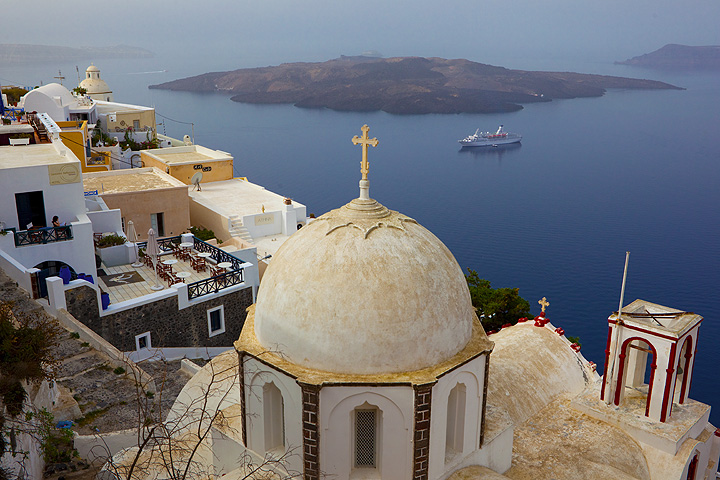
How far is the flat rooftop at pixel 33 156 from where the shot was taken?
22.5 metres

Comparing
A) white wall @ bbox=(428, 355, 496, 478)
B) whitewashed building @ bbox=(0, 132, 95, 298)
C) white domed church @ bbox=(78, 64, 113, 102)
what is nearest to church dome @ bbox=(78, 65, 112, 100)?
white domed church @ bbox=(78, 64, 113, 102)

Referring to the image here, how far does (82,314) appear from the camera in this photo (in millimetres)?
19391

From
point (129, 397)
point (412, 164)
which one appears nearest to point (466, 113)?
point (412, 164)

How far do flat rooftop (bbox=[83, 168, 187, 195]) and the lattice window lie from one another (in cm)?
2258

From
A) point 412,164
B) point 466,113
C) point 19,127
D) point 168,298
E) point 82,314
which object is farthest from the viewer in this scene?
point 466,113

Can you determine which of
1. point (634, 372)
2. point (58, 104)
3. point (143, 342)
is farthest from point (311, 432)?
point (58, 104)

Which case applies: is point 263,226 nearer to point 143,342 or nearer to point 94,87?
point 143,342

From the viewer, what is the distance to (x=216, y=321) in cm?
2288

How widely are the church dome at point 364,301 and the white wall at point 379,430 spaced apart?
1.17ft

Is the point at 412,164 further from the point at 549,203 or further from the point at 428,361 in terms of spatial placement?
the point at 428,361

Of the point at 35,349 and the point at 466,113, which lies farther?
the point at 466,113

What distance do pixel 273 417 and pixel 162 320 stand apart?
11.6 metres

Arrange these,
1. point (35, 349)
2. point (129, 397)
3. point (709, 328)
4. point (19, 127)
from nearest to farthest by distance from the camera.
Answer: point (35, 349) → point (129, 397) → point (19, 127) → point (709, 328)

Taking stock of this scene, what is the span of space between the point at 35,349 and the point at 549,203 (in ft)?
240
